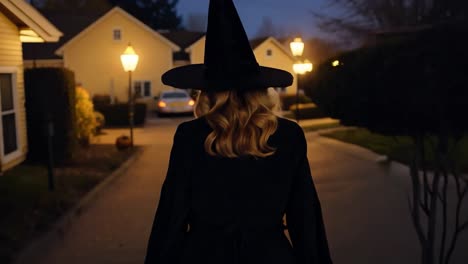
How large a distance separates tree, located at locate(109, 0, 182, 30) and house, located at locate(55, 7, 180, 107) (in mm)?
20836

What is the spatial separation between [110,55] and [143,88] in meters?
2.94

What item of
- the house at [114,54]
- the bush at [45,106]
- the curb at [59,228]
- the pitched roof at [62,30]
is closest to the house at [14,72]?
the bush at [45,106]

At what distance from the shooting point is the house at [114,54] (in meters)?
33.2

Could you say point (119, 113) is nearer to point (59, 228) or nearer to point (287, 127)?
point (59, 228)

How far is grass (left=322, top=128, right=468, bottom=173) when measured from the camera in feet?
37.0

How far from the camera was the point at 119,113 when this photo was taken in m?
24.1

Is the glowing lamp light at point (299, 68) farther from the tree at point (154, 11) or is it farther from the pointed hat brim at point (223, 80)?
the tree at point (154, 11)

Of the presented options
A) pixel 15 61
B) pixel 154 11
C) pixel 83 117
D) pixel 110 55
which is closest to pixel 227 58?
pixel 15 61

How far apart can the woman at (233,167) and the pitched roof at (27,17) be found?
350 inches

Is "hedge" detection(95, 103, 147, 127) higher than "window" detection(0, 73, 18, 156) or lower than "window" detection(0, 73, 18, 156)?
lower

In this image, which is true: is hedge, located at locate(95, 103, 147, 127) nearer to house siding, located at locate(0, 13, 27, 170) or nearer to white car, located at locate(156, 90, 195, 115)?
white car, located at locate(156, 90, 195, 115)

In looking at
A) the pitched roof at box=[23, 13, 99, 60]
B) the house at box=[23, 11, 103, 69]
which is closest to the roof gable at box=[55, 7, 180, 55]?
the house at box=[23, 11, 103, 69]

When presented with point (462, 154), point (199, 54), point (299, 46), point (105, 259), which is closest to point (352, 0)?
point (299, 46)

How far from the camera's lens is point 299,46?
702 inches
